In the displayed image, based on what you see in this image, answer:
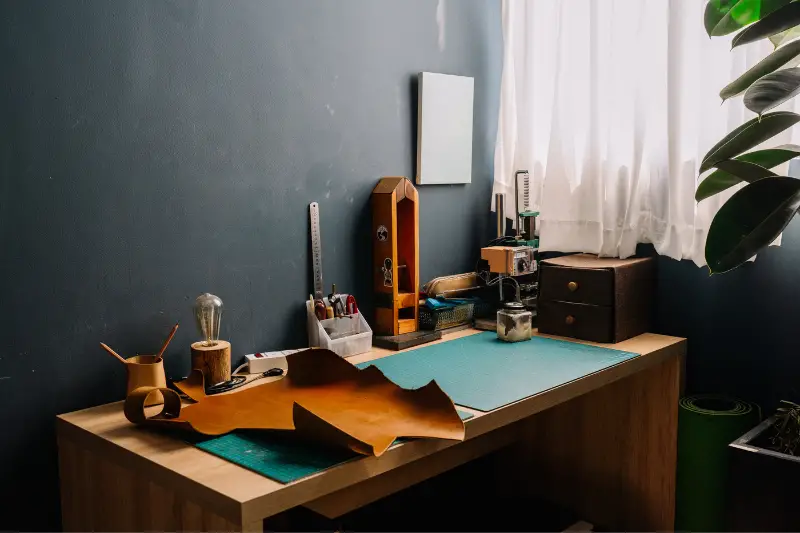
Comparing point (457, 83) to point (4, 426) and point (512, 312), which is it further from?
point (4, 426)

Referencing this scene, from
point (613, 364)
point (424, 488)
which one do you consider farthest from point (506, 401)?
point (424, 488)

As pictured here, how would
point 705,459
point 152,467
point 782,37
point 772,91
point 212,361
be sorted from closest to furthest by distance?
point 152,467 < point 772,91 < point 212,361 < point 782,37 < point 705,459

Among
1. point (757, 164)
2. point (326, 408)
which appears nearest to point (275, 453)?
point (326, 408)

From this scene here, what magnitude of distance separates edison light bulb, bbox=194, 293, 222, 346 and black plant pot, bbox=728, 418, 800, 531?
53.7 inches

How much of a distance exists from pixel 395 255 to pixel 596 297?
62cm

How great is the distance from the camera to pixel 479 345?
2238 mm

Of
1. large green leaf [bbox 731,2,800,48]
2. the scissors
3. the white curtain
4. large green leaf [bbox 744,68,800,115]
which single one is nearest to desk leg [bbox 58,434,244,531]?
the scissors

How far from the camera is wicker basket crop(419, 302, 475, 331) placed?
2344mm

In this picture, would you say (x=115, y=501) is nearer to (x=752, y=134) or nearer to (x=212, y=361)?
(x=212, y=361)

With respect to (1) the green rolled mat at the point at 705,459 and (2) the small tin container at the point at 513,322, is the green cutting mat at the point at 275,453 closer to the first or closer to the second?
(2) the small tin container at the point at 513,322

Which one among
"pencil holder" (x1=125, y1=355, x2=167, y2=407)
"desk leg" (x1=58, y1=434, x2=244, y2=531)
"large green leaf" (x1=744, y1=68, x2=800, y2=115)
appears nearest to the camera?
"desk leg" (x1=58, y1=434, x2=244, y2=531)

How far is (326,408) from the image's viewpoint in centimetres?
158

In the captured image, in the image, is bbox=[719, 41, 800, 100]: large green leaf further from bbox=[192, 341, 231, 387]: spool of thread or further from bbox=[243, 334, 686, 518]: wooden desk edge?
bbox=[192, 341, 231, 387]: spool of thread

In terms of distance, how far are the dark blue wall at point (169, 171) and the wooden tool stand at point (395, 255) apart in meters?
0.05
